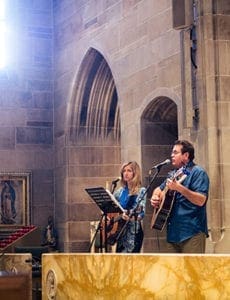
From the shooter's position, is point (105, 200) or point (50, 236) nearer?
point (105, 200)

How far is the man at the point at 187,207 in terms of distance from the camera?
5.49 metres

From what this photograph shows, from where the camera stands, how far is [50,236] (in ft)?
42.6

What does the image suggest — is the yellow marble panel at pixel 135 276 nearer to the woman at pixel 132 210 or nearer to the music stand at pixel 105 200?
the music stand at pixel 105 200

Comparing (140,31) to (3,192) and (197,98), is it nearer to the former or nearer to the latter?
(197,98)

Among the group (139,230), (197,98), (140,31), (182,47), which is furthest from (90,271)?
(140,31)

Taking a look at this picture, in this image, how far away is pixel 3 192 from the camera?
13.1 metres

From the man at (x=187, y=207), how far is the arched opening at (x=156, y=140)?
13.6ft

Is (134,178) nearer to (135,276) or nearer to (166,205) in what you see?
(166,205)

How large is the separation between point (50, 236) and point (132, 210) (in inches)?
268

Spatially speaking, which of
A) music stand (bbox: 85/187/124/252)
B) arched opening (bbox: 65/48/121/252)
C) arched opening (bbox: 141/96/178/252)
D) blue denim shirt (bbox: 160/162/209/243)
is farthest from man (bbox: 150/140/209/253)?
arched opening (bbox: 65/48/121/252)

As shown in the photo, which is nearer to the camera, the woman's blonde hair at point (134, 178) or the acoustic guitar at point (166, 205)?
the acoustic guitar at point (166, 205)

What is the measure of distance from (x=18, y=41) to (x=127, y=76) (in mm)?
3750

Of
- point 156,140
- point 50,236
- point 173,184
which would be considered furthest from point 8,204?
point 173,184

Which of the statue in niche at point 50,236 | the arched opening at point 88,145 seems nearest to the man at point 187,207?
the arched opening at point 88,145
